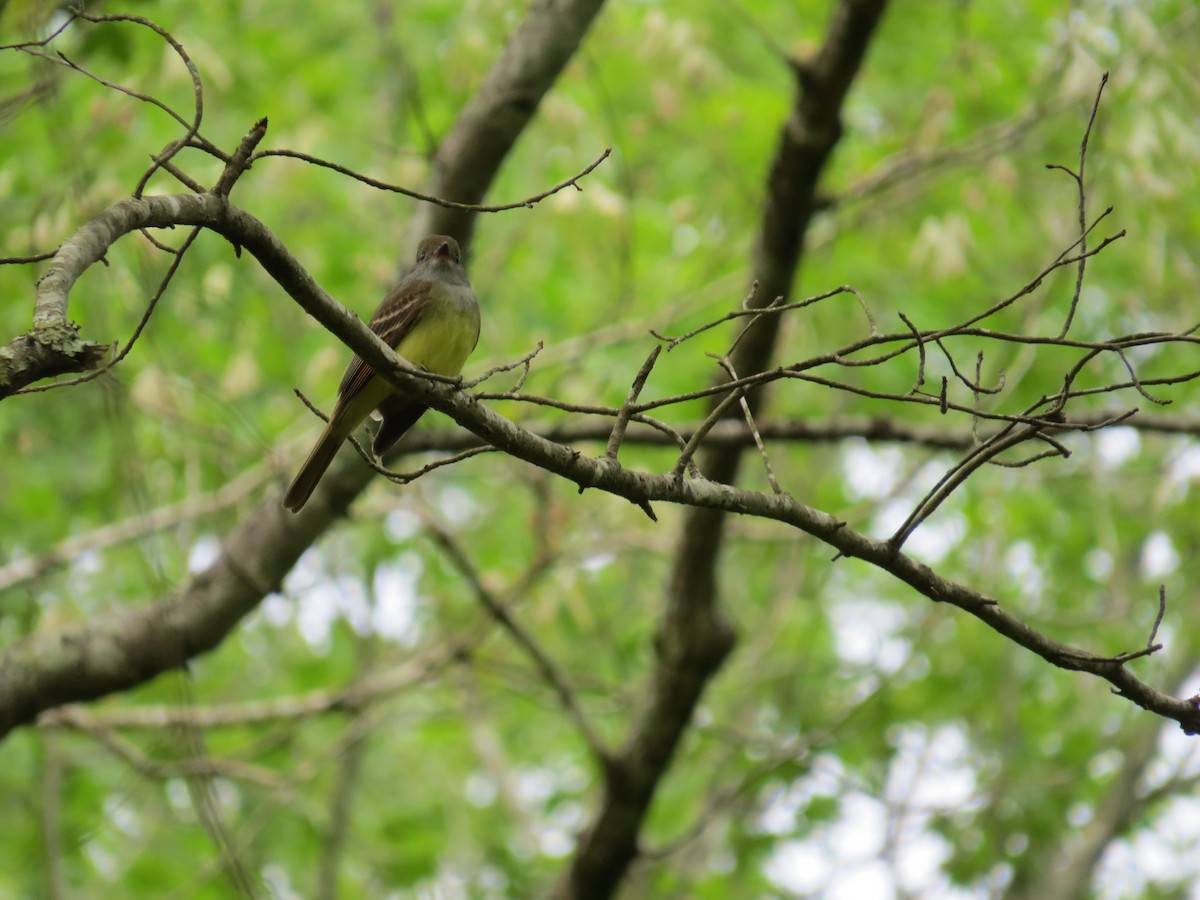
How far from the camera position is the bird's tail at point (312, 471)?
4676 millimetres

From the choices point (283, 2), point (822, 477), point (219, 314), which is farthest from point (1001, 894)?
point (283, 2)

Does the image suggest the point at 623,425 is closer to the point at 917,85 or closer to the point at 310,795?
the point at 917,85

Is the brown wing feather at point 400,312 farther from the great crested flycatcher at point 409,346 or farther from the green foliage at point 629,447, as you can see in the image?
the green foliage at point 629,447

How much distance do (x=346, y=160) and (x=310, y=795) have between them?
4.85 meters

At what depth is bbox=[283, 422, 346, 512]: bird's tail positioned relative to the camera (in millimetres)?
4676

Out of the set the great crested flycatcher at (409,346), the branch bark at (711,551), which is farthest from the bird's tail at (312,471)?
the branch bark at (711,551)

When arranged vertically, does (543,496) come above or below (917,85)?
below

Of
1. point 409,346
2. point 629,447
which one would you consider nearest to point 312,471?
point 409,346

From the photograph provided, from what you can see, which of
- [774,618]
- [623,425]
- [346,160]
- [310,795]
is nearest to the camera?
[623,425]

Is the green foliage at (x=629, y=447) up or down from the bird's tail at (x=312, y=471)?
up

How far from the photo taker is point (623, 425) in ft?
9.30

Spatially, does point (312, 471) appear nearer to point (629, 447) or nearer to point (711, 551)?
point (711, 551)

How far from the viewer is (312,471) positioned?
4.71m

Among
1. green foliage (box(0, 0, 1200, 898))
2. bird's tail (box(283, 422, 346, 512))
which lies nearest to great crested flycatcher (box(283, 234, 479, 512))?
bird's tail (box(283, 422, 346, 512))
